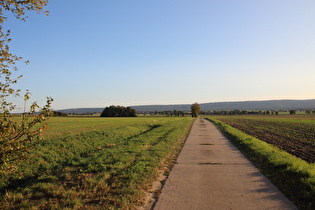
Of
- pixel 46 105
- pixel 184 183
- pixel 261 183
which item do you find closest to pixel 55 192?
pixel 46 105

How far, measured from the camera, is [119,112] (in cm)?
10881

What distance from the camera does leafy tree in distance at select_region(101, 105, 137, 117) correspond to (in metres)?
107

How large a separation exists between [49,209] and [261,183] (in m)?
5.55

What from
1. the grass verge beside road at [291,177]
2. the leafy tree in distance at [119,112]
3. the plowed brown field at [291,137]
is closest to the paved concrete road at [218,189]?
the grass verge beside road at [291,177]

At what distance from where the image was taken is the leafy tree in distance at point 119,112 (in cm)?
10738

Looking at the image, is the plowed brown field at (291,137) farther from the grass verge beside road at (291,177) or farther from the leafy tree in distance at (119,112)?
the leafy tree in distance at (119,112)

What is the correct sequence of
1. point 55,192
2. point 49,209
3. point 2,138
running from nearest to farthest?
point 2,138 < point 49,209 < point 55,192

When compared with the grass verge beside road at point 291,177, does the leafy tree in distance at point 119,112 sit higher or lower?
higher

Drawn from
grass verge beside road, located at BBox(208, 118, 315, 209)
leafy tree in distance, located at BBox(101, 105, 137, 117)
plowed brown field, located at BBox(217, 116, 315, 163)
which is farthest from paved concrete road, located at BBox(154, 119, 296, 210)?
leafy tree in distance, located at BBox(101, 105, 137, 117)

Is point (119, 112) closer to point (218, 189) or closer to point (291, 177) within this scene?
point (291, 177)

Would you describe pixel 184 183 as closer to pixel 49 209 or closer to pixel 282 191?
pixel 282 191

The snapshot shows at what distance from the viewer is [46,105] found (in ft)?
15.6

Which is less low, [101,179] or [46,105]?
[46,105]

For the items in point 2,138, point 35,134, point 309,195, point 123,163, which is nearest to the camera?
point 2,138
